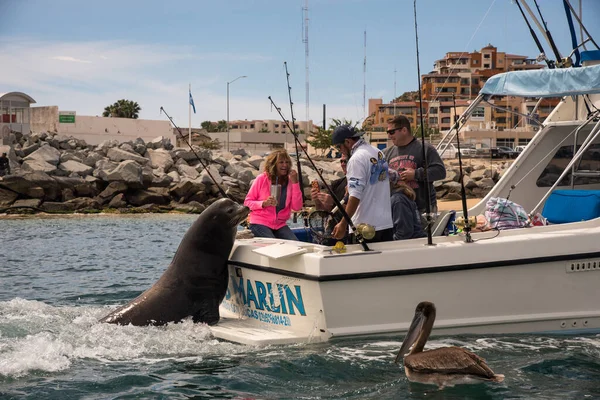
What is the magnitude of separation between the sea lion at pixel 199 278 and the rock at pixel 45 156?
29662mm

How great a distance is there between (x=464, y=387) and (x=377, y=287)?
56.2 inches

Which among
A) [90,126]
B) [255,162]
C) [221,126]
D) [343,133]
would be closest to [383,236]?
[343,133]

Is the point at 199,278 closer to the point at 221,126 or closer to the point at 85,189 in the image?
the point at 85,189

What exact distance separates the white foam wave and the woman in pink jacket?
1450mm

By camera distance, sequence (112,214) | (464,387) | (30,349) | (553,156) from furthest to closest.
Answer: (112,214) < (553,156) < (30,349) < (464,387)

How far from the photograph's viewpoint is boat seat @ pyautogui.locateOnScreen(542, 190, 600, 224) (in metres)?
8.12

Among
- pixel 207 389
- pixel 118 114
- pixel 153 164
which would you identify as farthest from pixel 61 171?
pixel 118 114

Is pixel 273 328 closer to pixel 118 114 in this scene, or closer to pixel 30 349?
pixel 30 349

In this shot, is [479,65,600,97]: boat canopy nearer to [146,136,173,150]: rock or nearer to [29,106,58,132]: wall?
[146,136,173,150]: rock

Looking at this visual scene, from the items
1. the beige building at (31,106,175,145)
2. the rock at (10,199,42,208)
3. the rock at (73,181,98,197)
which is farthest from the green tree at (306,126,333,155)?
the rock at (10,199,42,208)

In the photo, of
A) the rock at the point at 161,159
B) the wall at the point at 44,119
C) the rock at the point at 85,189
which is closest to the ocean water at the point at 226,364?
the rock at the point at 85,189

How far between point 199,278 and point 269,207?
1217 mm

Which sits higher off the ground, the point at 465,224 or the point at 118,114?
the point at 118,114

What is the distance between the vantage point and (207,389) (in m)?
5.96
